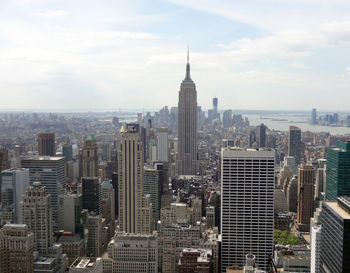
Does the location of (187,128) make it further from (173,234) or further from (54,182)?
(173,234)

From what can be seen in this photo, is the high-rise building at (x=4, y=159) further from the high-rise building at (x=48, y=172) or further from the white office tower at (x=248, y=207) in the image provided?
the white office tower at (x=248, y=207)

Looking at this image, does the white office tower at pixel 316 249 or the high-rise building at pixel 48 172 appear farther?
the high-rise building at pixel 48 172

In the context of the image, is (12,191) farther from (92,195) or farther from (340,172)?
(340,172)

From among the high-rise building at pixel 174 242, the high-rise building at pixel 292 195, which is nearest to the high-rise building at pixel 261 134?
the high-rise building at pixel 292 195

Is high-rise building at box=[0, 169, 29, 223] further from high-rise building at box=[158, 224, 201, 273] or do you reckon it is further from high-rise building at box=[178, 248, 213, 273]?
high-rise building at box=[178, 248, 213, 273]

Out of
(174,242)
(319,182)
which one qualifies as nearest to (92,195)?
(174,242)
